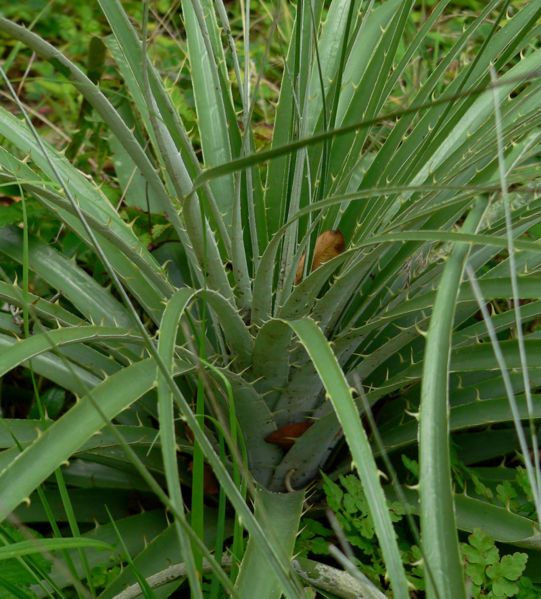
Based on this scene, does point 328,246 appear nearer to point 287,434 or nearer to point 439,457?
point 287,434

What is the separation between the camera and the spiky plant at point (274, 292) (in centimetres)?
92

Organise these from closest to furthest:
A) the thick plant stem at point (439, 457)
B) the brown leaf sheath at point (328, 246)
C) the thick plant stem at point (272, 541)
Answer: the thick plant stem at point (439, 457) < the thick plant stem at point (272, 541) < the brown leaf sheath at point (328, 246)

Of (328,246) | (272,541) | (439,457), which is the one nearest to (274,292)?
(328,246)

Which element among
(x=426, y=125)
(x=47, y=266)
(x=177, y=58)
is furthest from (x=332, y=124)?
(x=177, y=58)

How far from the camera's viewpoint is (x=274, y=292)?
122 cm

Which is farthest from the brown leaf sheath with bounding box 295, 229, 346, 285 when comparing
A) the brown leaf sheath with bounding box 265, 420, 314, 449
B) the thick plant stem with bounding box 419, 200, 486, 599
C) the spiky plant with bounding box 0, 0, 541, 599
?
the thick plant stem with bounding box 419, 200, 486, 599

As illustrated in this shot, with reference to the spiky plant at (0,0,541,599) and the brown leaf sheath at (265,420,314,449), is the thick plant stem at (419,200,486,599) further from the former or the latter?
the brown leaf sheath at (265,420,314,449)

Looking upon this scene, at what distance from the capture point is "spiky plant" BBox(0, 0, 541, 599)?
92 cm

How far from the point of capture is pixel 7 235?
136 cm

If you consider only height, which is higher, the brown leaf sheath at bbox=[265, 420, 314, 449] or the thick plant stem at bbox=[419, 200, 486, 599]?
the thick plant stem at bbox=[419, 200, 486, 599]

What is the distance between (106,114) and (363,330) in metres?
0.41

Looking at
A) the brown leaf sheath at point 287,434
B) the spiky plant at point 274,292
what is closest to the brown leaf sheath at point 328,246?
the spiky plant at point 274,292

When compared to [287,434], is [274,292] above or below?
above

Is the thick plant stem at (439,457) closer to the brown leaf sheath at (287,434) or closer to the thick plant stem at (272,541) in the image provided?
the thick plant stem at (272,541)
